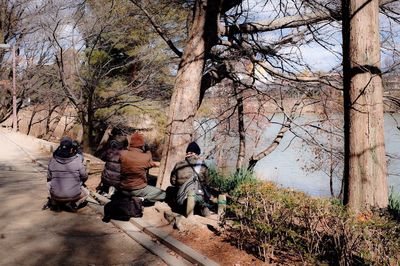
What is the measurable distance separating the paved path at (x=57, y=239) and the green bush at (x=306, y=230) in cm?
115

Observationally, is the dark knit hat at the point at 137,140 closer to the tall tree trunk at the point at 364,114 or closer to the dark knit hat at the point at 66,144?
the dark knit hat at the point at 66,144

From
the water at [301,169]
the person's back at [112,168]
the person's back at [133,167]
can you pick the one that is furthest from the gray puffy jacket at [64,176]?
the water at [301,169]

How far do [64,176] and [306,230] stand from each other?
4.17 meters

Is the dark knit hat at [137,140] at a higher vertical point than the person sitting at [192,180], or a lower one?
higher

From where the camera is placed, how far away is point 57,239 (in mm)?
5512

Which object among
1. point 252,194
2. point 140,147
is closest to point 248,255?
point 252,194

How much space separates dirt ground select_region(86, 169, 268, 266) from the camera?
4.64m

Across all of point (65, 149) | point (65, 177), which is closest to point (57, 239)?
point (65, 177)

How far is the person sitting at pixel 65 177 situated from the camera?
686 centimetres

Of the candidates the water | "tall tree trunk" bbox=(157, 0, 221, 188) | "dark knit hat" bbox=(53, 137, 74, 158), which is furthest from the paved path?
the water

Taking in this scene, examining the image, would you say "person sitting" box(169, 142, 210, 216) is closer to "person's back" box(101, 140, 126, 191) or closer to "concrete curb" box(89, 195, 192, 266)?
"concrete curb" box(89, 195, 192, 266)

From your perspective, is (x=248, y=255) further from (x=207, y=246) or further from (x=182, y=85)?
(x=182, y=85)

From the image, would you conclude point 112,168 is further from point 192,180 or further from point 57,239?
point 57,239

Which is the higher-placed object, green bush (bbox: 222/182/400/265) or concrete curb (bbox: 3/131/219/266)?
green bush (bbox: 222/182/400/265)
